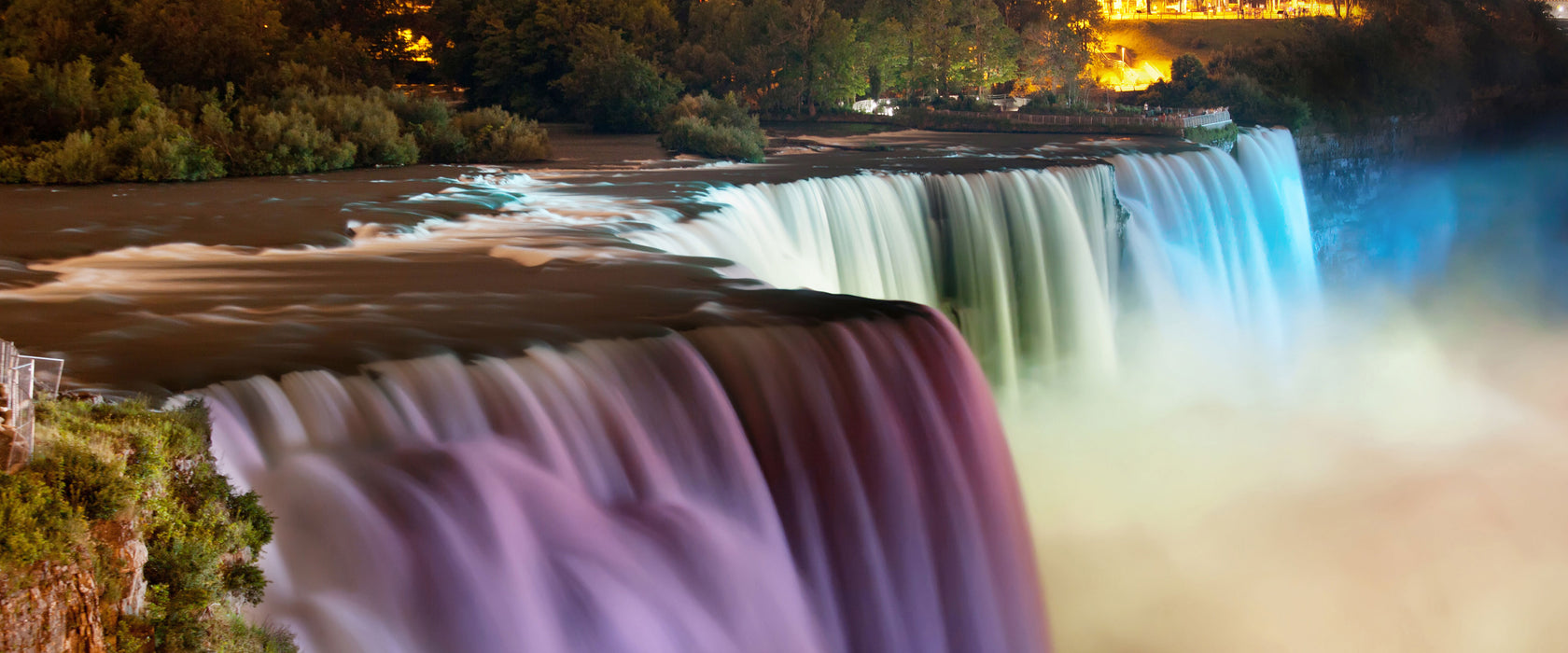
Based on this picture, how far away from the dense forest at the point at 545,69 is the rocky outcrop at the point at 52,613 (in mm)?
14760

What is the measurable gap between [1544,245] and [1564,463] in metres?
22.3

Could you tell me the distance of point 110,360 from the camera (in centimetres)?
732

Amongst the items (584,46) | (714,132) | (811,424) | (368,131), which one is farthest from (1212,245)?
(584,46)

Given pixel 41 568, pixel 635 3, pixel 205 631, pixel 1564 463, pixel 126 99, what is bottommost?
pixel 1564 463

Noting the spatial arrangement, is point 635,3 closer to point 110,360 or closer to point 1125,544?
point 1125,544

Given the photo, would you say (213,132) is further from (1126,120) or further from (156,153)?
(1126,120)

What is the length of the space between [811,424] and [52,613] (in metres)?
4.33

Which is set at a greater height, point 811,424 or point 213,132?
point 213,132

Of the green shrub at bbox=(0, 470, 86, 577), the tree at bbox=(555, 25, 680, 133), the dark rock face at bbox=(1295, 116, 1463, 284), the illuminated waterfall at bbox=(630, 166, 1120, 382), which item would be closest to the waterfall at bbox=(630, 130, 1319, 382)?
the illuminated waterfall at bbox=(630, 166, 1120, 382)

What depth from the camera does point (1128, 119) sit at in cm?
3275

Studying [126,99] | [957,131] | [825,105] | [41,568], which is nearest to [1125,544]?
[41,568]

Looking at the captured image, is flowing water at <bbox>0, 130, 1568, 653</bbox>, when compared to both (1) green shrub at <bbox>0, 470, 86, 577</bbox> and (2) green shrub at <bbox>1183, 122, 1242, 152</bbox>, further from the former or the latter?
(2) green shrub at <bbox>1183, 122, 1242, 152</bbox>

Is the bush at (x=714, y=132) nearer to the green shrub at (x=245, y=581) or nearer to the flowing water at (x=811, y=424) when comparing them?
the flowing water at (x=811, y=424)

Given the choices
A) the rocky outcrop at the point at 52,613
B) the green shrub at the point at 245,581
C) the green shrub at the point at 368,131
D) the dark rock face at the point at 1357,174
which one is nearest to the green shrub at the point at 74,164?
the green shrub at the point at 368,131
